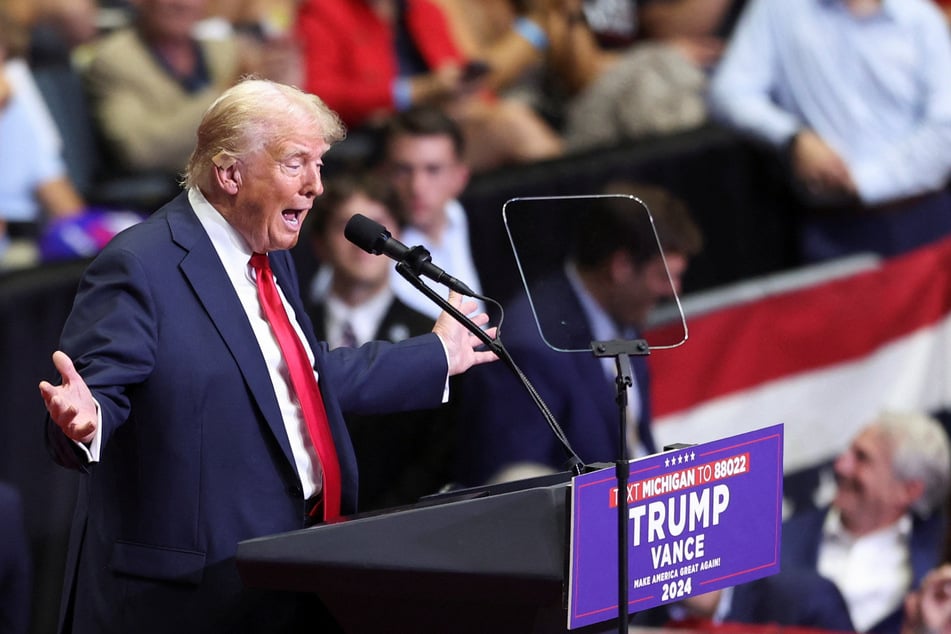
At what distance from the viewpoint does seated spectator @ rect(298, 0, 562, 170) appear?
18.5 ft

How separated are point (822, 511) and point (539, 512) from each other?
7.68 ft

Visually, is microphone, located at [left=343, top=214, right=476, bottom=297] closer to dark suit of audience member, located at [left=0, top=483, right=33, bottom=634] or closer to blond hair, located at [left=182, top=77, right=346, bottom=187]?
blond hair, located at [left=182, top=77, right=346, bottom=187]

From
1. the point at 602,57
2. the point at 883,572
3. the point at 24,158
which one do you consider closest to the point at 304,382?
the point at 883,572

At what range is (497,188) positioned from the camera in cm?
505

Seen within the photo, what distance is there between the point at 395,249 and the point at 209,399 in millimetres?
353

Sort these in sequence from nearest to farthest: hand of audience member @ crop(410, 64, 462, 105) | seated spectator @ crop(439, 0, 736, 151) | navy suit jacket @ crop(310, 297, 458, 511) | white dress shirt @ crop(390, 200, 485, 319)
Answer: navy suit jacket @ crop(310, 297, 458, 511) < white dress shirt @ crop(390, 200, 485, 319) < hand of audience member @ crop(410, 64, 462, 105) < seated spectator @ crop(439, 0, 736, 151)

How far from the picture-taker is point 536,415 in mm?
3887

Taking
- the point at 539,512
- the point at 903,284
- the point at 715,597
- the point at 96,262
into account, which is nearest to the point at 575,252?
the point at 539,512

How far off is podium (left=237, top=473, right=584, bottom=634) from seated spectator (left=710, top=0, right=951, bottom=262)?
3.52 m

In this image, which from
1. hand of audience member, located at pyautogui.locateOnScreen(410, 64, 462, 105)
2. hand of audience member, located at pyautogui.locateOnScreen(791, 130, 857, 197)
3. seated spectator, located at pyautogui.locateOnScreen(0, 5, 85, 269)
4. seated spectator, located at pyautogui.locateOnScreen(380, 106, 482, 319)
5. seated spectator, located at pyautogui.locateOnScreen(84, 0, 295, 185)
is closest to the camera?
seated spectator, located at pyautogui.locateOnScreen(380, 106, 482, 319)

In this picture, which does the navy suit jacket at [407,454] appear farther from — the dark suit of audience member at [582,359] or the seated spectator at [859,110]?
the seated spectator at [859,110]

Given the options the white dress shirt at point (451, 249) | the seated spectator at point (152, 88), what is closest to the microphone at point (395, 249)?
the white dress shirt at point (451, 249)

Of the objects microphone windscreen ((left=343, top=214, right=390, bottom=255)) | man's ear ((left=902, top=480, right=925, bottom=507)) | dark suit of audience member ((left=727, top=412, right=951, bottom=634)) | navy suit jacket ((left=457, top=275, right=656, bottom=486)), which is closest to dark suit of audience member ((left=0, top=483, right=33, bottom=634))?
navy suit jacket ((left=457, top=275, right=656, bottom=486))

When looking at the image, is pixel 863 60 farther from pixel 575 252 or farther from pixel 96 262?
pixel 96 262
